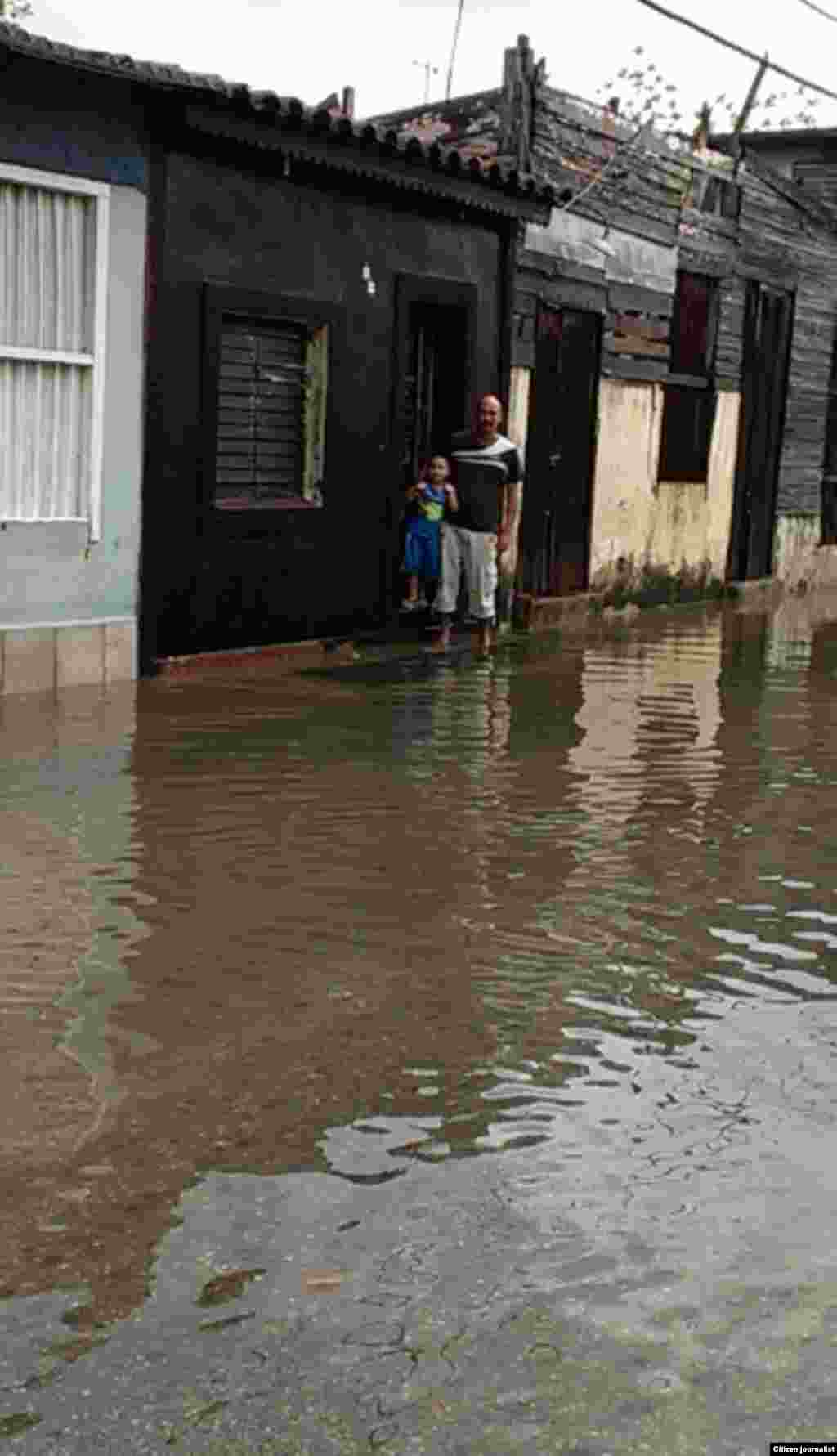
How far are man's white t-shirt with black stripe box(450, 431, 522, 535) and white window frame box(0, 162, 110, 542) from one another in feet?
12.5

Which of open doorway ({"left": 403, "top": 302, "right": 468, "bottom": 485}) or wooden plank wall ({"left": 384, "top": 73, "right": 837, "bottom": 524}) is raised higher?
wooden plank wall ({"left": 384, "top": 73, "right": 837, "bottom": 524})

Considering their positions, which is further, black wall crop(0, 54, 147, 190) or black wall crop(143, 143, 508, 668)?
black wall crop(143, 143, 508, 668)

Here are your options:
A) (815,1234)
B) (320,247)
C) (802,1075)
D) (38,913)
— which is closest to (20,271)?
(320,247)

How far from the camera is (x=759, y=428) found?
21.0 meters

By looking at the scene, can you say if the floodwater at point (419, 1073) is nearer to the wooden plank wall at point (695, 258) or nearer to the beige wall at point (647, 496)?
the wooden plank wall at point (695, 258)

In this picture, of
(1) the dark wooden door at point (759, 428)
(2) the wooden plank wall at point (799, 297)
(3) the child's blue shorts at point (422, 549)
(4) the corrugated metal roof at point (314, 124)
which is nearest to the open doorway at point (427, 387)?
(3) the child's blue shorts at point (422, 549)

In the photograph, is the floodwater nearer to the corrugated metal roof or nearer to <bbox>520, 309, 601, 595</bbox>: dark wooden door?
the corrugated metal roof

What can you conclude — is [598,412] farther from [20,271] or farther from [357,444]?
[20,271]

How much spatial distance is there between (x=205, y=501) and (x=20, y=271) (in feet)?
6.62

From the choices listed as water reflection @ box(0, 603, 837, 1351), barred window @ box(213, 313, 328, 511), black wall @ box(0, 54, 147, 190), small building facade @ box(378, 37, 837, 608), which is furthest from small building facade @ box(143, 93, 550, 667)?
water reflection @ box(0, 603, 837, 1351)

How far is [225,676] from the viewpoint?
11.9 metres

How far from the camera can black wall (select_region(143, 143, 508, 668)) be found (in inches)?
453

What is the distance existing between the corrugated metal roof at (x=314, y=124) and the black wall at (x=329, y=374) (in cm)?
26

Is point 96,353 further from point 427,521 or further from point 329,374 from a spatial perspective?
point 427,521
